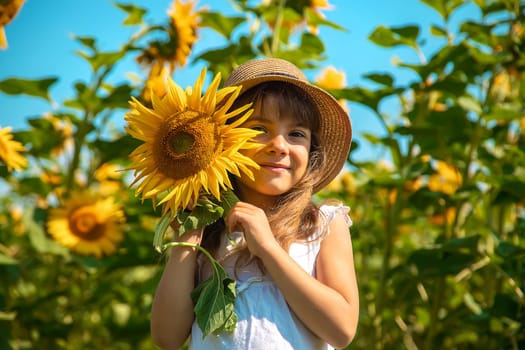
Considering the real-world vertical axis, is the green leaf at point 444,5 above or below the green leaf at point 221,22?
above

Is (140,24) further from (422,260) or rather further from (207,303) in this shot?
(207,303)

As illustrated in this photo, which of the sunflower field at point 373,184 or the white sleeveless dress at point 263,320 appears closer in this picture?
the white sleeveless dress at point 263,320

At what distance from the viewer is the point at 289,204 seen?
54.6 inches

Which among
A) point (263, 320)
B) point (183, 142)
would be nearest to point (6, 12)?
point (183, 142)

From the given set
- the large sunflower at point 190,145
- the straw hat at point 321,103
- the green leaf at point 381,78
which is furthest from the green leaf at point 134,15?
the large sunflower at point 190,145

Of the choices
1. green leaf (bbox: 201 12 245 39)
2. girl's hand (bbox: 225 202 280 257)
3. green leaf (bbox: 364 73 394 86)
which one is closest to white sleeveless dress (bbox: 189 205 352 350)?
girl's hand (bbox: 225 202 280 257)

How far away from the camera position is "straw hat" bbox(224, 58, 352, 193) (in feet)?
4.55

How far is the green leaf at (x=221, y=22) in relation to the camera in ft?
7.59

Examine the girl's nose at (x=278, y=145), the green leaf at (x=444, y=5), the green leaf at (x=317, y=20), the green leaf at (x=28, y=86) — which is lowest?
the green leaf at (x=28, y=86)

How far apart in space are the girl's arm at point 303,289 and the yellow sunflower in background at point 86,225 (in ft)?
4.22

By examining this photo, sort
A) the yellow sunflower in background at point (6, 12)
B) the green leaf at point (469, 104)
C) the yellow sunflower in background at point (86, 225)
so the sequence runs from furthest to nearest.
→ the yellow sunflower in background at point (86, 225) < the green leaf at point (469, 104) < the yellow sunflower in background at point (6, 12)

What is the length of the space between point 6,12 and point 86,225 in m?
0.93

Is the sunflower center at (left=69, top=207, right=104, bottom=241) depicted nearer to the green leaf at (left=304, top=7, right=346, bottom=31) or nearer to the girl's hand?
the green leaf at (left=304, top=7, right=346, bottom=31)

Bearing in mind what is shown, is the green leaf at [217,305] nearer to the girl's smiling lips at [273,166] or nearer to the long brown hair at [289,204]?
the long brown hair at [289,204]
